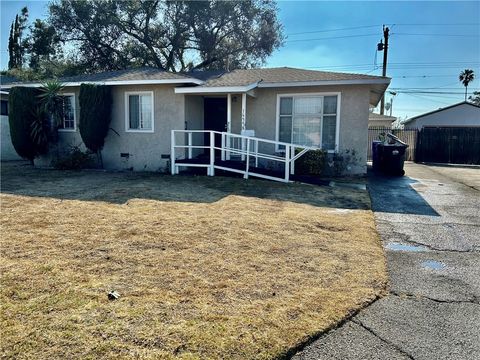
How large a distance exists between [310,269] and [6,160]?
1754 cm

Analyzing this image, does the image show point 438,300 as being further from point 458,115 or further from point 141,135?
point 458,115

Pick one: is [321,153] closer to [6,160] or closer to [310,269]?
[310,269]

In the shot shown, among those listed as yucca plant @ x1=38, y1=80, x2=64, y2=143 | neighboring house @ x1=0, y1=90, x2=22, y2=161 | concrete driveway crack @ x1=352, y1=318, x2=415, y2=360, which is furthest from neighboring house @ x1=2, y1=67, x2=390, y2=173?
concrete driveway crack @ x1=352, y1=318, x2=415, y2=360

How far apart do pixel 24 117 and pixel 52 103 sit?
121 centimetres

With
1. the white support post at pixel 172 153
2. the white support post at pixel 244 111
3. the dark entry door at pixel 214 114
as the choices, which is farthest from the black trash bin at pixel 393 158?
the white support post at pixel 172 153

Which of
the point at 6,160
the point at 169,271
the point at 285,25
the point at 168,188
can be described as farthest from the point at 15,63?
the point at 169,271

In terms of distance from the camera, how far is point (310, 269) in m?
4.01

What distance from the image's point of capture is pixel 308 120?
12.0 metres

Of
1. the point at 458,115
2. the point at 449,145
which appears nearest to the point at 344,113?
the point at 449,145

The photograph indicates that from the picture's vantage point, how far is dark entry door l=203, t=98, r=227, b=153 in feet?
44.9

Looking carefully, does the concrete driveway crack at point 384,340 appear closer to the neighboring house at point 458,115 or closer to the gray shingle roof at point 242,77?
the gray shingle roof at point 242,77

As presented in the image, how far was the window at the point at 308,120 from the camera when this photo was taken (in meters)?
11.8

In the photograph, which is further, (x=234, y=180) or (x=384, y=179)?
(x=384, y=179)

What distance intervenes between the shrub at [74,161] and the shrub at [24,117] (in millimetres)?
1147
